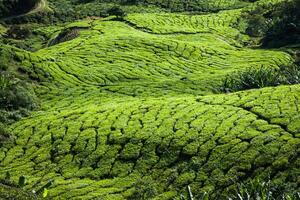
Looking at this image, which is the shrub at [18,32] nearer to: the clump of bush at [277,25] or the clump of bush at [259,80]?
the clump of bush at [277,25]

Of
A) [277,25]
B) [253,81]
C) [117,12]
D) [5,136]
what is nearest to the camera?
[5,136]

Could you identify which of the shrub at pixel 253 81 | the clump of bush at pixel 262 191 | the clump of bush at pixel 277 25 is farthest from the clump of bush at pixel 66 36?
the clump of bush at pixel 262 191

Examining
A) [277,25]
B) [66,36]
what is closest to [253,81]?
[277,25]

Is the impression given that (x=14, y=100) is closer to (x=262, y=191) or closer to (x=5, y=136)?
(x=5, y=136)

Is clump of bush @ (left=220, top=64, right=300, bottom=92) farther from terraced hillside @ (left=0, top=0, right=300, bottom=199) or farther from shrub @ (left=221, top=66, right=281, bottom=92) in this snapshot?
terraced hillside @ (left=0, top=0, right=300, bottom=199)

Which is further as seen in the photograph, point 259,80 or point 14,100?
point 259,80

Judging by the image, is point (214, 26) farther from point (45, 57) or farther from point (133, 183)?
point (133, 183)

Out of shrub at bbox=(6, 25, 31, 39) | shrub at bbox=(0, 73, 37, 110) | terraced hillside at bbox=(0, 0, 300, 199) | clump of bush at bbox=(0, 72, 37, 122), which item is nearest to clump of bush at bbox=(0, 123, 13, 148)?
terraced hillside at bbox=(0, 0, 300, 199)

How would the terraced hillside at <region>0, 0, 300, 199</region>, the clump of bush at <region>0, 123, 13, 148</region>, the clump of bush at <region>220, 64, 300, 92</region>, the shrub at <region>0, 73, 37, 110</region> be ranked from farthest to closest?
the clump of bush at <region>220, 64, 300, 92</region> → the shrub at <region>0, 73, 37, 110</region> → the clump of bush at <region>0, 123, 13, 148</region> → the terraced hillside at <region>0, 0, 300, 199</region>
